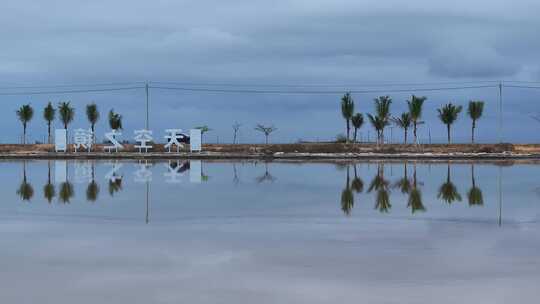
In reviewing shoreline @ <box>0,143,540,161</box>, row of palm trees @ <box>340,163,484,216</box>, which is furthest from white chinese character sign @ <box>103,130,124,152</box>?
row of palm trees @ <box>340,163,484,216</box>

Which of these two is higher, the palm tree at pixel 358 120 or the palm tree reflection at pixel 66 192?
the palm tree at pixel 358 120

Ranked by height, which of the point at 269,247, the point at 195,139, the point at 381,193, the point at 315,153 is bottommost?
the point at 269,247

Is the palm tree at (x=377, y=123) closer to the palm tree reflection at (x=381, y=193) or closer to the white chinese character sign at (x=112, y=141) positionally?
the white chinese character sign at (x=112, y=141)

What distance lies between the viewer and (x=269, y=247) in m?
9.68

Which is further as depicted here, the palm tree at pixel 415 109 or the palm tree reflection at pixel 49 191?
the palm tree at pixel 415 109

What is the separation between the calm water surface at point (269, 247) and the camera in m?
7.05

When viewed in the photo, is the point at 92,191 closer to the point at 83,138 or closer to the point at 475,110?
the point at 83,138

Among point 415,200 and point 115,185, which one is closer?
point 415,200

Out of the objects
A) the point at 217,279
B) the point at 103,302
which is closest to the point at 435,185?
the point at 217,279

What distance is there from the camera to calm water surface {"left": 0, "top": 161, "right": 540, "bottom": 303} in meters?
7.05

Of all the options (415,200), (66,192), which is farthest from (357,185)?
(66,192)

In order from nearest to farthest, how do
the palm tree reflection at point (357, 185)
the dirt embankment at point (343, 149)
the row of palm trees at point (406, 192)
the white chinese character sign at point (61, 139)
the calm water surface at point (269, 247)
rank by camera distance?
the calm water surface at point (269, 247), the row of palm trees at point (406, 192), the palm tree reflection at point (357, 185), the white chinese character sign at point (61, 139), the dirt embankment at point (343, 149)

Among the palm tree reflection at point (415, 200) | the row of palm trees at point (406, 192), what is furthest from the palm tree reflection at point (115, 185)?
the palm tree reflection at point (415, 200)

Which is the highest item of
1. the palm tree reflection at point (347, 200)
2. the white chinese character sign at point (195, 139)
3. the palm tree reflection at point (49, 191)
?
the white chinese character sign at point (195, 139)
